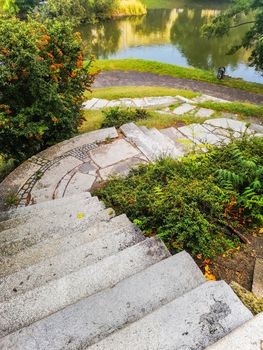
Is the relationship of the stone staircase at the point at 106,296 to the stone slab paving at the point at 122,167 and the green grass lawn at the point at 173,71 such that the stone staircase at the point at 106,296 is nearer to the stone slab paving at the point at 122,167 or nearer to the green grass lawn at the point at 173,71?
the stone slab paving at the point at 122,167

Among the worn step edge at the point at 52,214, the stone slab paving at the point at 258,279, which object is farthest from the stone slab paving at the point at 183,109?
the stone slab paving at the point at 258,279

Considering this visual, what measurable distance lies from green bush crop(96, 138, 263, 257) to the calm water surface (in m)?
14.0

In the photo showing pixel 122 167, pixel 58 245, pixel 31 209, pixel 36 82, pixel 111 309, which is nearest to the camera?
pixel 111 309

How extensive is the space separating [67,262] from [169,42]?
22276 millimetres

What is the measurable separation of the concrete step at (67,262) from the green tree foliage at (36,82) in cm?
253

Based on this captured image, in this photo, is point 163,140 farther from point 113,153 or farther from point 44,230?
point 44,230

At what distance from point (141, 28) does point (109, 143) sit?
23090 millimetres

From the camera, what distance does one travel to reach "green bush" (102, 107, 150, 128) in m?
6.24

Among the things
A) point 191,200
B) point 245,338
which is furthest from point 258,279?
point 245,338

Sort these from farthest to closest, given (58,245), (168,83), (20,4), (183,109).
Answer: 1. (20,4)
2. (168,83)
3. (183,109)
4. (58,245)

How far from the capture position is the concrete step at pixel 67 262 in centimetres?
211

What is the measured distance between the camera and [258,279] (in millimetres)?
2447

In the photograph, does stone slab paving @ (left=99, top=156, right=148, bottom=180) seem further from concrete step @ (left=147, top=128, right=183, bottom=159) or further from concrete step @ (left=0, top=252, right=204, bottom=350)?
concrete step @ (left=0, top=252, right=204, bottom=350)

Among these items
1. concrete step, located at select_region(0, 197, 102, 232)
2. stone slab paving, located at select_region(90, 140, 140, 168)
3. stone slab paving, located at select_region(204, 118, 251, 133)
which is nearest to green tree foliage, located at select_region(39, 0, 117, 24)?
stone slab paving, located at select_region(204, 118, 251, 133)
